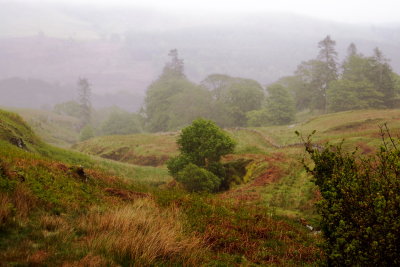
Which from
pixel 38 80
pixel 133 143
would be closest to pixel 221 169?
pixel 133 143

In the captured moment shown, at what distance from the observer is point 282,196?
1733 cm

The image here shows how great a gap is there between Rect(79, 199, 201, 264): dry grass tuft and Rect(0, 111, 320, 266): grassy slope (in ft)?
0.06

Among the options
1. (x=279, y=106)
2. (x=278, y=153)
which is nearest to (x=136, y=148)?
(x=278, y=153)

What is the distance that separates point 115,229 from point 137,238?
0.78 m

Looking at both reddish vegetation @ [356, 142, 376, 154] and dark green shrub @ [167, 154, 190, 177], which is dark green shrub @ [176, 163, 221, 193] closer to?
dark green shrub @ [167, 154, 190, 177]

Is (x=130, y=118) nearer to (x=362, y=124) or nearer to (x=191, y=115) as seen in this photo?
(x=191, y=115)

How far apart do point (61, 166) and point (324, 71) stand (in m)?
87.5

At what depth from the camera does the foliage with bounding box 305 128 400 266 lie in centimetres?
426

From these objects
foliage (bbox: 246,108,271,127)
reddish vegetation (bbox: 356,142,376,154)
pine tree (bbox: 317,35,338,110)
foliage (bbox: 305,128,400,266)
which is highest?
pine tree (bbox: 317,35,338,110)

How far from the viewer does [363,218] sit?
451 cm

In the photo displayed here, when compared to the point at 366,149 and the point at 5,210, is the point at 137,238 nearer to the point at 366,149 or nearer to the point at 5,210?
the point at 5,210

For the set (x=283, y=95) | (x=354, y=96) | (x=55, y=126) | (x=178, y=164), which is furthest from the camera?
(x=55, y=126)

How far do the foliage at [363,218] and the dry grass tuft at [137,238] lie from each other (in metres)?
2.64

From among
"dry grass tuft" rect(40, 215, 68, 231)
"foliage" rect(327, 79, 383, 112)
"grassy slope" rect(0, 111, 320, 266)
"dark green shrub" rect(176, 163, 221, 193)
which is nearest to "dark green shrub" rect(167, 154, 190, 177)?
"dark green shrub" rect(176, 163, 221, 193)
